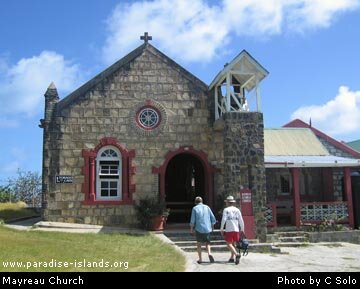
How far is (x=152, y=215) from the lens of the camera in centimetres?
1630

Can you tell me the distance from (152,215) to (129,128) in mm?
3446

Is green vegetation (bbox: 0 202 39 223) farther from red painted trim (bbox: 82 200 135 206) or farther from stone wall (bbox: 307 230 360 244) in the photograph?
stone wall (bbox: 307 230 360 244)

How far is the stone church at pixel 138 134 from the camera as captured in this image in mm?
16562

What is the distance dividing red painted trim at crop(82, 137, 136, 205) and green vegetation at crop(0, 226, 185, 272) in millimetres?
2580

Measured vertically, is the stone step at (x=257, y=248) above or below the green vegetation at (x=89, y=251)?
below

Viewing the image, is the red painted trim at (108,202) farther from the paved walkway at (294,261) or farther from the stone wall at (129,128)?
the paved walkway at (294,261)

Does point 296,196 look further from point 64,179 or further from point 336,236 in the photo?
point 64,179

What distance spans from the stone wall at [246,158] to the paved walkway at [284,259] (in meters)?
1.78

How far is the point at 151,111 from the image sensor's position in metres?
17.7

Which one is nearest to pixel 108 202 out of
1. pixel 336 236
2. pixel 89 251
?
pixel 89 251

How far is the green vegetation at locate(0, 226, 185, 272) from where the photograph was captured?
31.3 feet

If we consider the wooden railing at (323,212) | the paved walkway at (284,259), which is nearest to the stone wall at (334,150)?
the wooden railing at (323,212)
